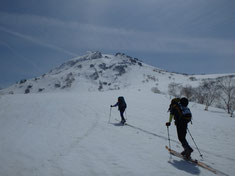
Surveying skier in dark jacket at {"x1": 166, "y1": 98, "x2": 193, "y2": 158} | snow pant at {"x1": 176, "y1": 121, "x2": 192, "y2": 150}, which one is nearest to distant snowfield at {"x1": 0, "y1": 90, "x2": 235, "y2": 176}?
skier in dark jacket at {"x1": 166, "y1": 98, "x2": 193, "y2": 158}

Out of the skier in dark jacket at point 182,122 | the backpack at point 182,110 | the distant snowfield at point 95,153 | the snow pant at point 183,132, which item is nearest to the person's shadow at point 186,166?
the distant snowfield at point 95,153

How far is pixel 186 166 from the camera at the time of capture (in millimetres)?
5258

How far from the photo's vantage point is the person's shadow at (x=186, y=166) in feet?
16.2

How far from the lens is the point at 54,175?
4.39 m

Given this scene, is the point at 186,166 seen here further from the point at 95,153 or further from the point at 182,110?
the point at 95,153

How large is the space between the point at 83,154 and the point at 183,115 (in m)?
4.62

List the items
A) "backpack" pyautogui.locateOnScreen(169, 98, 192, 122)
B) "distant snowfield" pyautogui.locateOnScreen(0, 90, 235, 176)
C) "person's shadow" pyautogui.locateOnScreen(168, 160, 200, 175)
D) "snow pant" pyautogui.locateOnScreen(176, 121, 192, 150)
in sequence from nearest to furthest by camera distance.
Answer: "distant snowfield" pyautogui.locateOnScreen(0, 90, 235, 176), "person's shadow" pyautogui.locateOnScreen(168, 160, 200, 175), "backpack" pyautogui.locateOnScreen(169, 98, 192, 122), "snow pant" pyautogui.locateOnScreen(176, 121, 192, 150)

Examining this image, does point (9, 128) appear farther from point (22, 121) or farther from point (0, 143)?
point (0, 143)

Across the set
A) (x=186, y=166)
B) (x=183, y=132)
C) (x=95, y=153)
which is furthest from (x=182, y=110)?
(x=95, y=153)

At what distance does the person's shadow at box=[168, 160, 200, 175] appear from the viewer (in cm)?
493

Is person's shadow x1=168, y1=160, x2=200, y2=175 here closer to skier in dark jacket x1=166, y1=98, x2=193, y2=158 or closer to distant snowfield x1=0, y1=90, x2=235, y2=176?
distant snowfield x1=0, y1=90, x2=235, y2=176

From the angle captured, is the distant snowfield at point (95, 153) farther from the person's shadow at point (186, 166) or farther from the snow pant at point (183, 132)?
the snow pant at point (183, 132)

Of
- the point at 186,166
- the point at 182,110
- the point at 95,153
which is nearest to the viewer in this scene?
the point at 186,166

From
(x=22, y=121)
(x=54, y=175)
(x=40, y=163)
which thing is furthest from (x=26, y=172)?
(x=22, y=121)
